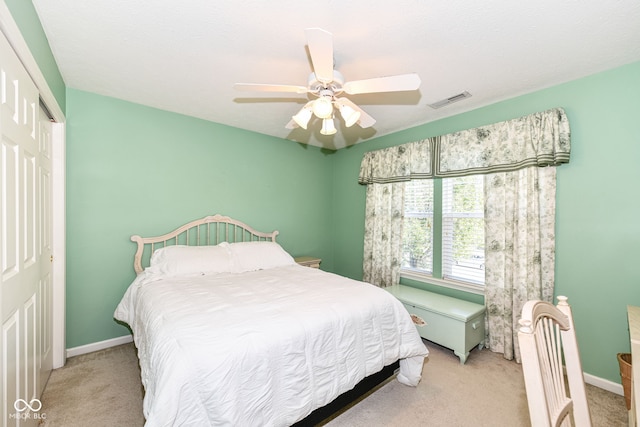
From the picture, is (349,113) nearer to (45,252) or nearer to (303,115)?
(303,115)

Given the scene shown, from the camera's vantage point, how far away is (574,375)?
98 centimetres

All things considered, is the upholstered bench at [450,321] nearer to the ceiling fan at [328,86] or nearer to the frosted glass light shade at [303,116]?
the ceiling fan at [328,86]

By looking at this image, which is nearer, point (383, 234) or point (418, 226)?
point (418, 226)

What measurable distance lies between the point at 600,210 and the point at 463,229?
3.60ft

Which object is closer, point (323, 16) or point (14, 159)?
point (14, 159)

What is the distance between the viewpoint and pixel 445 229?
320cm

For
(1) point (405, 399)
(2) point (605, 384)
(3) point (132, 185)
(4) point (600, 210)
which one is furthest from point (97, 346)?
(4) point (600, 210)

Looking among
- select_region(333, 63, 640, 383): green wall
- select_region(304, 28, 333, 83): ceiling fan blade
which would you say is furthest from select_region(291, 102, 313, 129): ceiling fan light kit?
select_region(333, 63, 640, 383): green wall

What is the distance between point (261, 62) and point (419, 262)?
2810 mm

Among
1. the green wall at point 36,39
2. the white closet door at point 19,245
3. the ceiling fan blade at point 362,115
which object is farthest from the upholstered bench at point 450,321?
the green wall at point 36,39

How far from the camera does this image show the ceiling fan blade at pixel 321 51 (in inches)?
51.1

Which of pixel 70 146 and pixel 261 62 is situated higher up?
pixel 261 62

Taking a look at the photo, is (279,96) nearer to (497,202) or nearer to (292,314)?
(292,314)

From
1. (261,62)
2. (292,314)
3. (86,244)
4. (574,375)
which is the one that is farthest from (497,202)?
(86,244)
